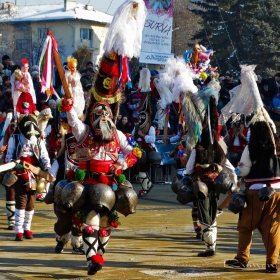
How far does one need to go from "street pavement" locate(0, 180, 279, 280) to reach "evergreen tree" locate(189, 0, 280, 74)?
71.5 ft

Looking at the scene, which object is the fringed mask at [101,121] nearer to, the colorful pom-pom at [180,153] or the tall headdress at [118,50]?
the tall headdress at [118,50]

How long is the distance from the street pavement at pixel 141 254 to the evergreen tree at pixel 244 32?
858 inches

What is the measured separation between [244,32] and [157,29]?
47.0 feet

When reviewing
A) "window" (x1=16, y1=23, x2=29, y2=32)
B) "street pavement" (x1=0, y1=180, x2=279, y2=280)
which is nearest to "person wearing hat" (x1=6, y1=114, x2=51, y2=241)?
"street pavement" (x1=0, y1=180, x2=279, y2=280)

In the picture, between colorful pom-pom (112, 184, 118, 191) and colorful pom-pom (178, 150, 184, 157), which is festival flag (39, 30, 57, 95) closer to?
colorful pom-pom (112, 184, 118, 191)

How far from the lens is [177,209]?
14711mm

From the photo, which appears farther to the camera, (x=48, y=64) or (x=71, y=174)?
(x=71, y=174)

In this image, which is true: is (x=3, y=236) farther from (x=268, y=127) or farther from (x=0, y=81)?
(x=0, y=81)

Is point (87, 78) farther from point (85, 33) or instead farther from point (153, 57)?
point (85, 33)

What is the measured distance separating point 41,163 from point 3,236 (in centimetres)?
124

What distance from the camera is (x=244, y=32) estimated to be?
35844mm

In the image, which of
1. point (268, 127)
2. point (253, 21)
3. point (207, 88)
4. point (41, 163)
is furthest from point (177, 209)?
point (253, 21)

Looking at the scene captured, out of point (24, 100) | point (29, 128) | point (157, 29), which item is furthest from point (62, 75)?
point (157, 29)

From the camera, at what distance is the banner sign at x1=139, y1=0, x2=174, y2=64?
2225cm
